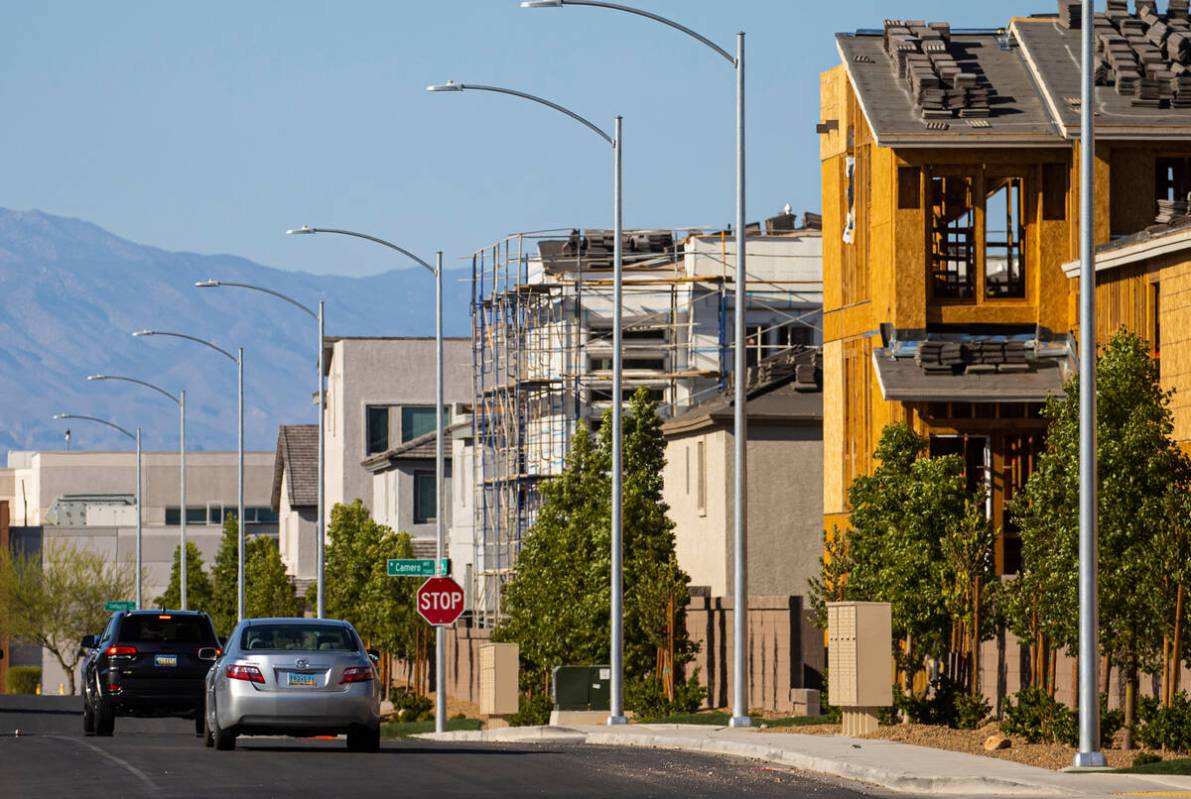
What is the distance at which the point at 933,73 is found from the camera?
1687 inches

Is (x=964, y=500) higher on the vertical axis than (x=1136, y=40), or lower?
lower

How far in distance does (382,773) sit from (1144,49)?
79.7ft

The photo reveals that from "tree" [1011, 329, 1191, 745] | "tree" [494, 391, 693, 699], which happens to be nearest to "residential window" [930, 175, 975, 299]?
"tree" [494, 391, 693, 699]

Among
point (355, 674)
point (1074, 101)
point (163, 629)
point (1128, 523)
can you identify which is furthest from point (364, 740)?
point (1074, 101)

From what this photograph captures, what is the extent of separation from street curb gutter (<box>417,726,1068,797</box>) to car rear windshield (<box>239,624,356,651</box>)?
4.70m

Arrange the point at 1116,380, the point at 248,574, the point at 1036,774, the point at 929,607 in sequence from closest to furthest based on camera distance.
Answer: the point at 1036,774
the point at 1116,380
the point at 929,607
the point at 248,574

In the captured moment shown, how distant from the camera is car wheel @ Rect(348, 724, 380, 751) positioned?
28781mm

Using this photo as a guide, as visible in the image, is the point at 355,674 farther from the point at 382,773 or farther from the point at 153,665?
the point at 153,665

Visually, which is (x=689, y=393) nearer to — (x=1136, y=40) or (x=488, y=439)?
(x=488, y=439)

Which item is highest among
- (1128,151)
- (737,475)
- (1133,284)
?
(1128,151)

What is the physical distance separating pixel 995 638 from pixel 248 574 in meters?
61.1

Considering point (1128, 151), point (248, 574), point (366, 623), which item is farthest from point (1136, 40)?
point (248, 574)

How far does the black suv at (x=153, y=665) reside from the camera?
34.4 meters

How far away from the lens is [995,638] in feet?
114
